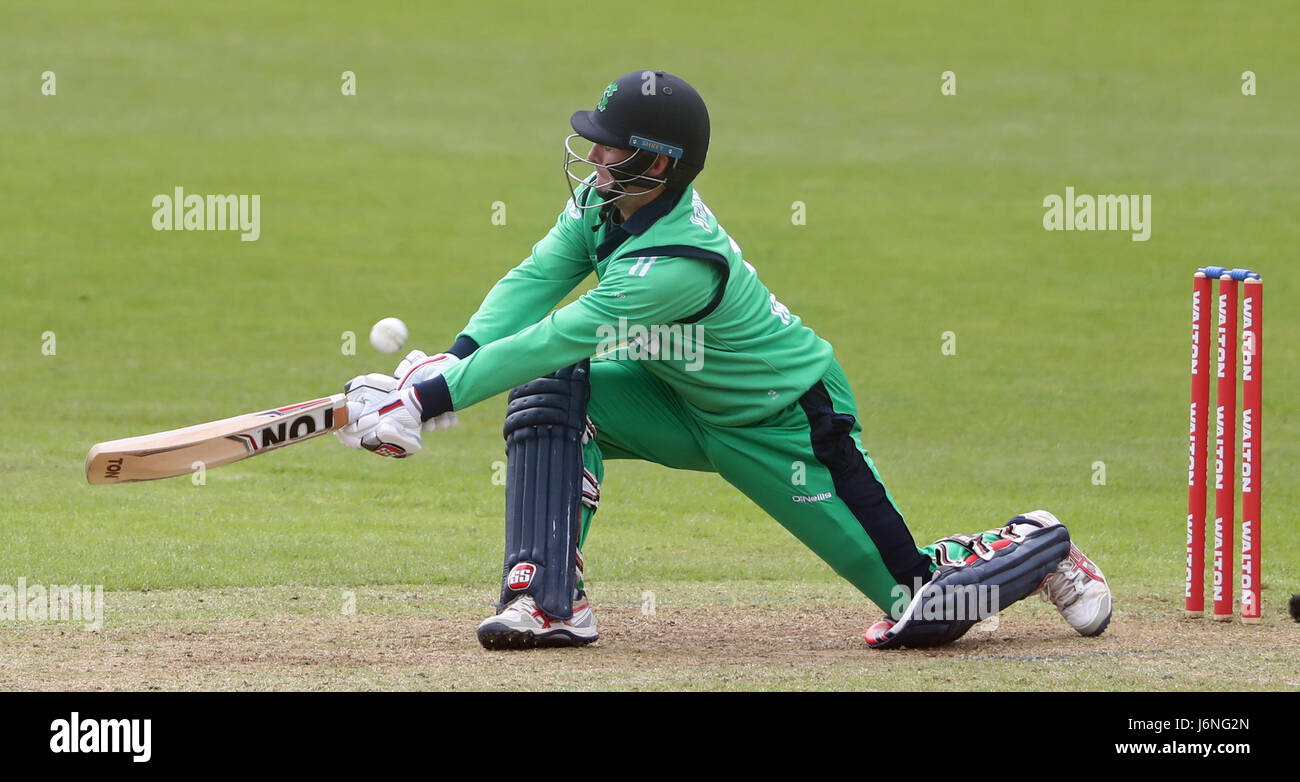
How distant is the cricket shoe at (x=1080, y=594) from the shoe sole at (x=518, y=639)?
5.89ft

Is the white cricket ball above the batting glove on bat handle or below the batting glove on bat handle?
above

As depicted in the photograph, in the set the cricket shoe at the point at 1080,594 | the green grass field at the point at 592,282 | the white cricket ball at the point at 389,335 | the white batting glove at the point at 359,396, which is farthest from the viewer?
the green grass field at the point at 592,282

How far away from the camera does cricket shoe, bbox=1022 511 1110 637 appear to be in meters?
6.02

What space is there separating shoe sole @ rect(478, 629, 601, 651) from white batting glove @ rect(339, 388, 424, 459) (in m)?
0.73

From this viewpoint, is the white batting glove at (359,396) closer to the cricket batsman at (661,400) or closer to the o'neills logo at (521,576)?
the cricket batsman at (661,400)

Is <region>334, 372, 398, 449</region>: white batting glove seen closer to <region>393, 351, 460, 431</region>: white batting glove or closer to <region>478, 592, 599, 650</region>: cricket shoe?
<region>393, 351, 460, 431</region>: white batting glove

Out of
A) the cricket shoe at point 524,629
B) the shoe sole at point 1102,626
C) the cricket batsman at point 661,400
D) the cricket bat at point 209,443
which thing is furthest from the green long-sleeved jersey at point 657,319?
the shoe sole at point 1102,626

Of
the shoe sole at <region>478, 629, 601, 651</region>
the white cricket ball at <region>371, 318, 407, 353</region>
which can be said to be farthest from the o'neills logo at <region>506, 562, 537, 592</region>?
the white cricket ball at <region>371, 318, 407, 353</region>

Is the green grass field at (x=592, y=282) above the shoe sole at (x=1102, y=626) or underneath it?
above

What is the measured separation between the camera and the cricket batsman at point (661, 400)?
210 inches

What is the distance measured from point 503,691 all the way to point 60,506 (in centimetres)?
474

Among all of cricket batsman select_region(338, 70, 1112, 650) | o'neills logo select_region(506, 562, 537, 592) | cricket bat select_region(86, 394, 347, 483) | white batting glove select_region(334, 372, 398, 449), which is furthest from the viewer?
o'neills logo select_region(506, 562, 537, 592)
